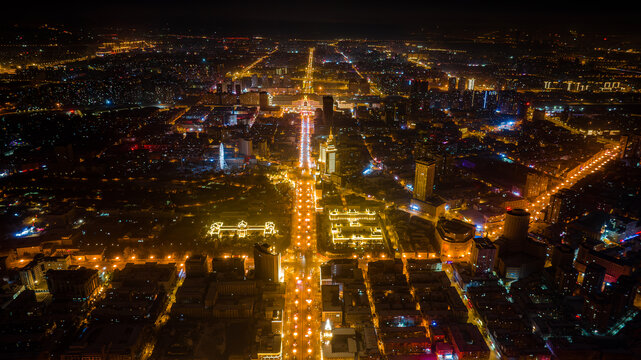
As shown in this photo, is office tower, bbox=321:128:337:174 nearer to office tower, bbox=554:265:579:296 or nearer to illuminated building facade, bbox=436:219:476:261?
illuminated building facade, bbox=436:219:476:261

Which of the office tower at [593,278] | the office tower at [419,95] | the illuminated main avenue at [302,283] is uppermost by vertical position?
the office tower at [419,95]

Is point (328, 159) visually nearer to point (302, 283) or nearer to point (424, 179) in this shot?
point (424, 179)

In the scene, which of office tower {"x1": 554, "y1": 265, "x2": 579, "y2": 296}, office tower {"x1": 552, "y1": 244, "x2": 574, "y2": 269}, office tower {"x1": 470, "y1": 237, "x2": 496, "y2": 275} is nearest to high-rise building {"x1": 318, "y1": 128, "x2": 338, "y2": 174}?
office tower {"x1": 470, "y1": 237, "x2": 496, "y2": 275}

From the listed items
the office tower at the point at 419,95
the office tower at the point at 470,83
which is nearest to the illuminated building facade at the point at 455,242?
the office tower at the point at 419,95

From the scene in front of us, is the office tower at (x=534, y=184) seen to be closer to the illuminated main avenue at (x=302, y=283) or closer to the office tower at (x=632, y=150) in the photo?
the office tower at (x=632, y=150)

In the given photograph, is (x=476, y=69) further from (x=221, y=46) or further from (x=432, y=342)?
(x=432, y=342)
